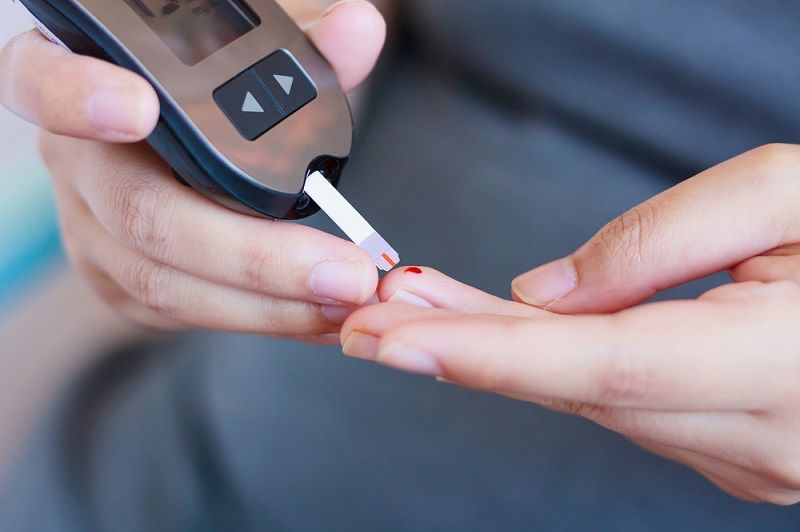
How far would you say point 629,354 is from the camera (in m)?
0.42

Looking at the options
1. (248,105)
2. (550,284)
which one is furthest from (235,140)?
(550,284)

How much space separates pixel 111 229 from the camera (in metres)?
0.59

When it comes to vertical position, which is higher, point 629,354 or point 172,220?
point 172,220

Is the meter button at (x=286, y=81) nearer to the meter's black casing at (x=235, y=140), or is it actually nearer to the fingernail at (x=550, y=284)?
the meter's black casing at (x=235, y=140)

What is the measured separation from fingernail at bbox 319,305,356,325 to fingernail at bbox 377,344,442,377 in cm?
16

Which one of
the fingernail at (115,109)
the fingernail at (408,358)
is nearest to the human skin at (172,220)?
the fingernail at (115,109)

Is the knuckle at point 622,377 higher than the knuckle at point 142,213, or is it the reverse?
the knuckle at point 142,213

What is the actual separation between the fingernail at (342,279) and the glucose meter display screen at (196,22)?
0.19 meters

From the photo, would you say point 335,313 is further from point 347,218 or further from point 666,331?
point 666,331

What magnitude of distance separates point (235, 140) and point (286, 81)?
75 mm

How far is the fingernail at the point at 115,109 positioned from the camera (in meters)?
0.46

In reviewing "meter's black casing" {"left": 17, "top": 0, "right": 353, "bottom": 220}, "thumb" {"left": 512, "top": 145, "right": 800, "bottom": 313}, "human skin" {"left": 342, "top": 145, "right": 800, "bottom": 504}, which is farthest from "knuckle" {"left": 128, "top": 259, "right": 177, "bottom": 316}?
"thumb" {"left": 512, "top": 145, "right": 800, "bottom": 313}

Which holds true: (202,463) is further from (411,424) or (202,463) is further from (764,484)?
(764,484)

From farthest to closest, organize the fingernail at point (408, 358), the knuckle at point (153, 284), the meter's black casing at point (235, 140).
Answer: the knuckle at point (153, 284), the meter's black casing at point (235, 140), the fingernail at point (408, 358)
